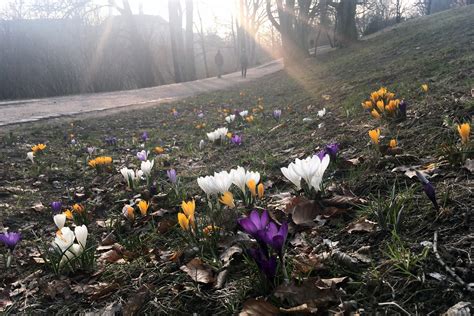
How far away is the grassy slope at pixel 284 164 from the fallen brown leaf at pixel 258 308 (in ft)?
0.49

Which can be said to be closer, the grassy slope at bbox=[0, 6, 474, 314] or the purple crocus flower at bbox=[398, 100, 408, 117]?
the grassy slope at bbox=[0, 6, 474, 314]

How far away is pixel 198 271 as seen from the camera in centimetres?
166

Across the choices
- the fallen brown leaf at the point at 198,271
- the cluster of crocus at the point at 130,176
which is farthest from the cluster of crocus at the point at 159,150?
the fallen brown leaf at the point at 198,271

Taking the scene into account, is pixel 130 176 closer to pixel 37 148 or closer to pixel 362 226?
pixel 362 226

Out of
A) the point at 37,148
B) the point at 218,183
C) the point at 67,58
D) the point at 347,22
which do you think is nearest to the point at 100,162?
the point at 37,148

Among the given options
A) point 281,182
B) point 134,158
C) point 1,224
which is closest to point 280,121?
point 134,158

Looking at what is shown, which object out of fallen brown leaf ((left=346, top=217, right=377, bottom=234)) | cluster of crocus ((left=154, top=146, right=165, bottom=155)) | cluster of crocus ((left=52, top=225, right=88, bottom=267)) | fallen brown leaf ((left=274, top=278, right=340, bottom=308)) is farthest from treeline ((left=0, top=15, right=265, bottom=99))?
fallen brown leaf ((left=274, top=278, right=340, bottom=308))

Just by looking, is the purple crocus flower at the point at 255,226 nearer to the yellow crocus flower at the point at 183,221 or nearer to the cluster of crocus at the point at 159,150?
the yellow crocus flower at the point at 183,221

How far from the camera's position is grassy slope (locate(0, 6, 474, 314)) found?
1.41 meters

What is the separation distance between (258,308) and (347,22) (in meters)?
17.6

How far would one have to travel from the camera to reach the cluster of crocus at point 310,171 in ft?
6.31

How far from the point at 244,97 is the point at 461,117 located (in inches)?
345

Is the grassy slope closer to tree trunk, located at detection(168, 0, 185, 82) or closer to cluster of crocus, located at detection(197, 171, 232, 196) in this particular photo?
cluster of crocus, located at detection(197, 171, 232, 196)

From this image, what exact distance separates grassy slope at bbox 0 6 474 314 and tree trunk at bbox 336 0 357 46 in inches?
384
